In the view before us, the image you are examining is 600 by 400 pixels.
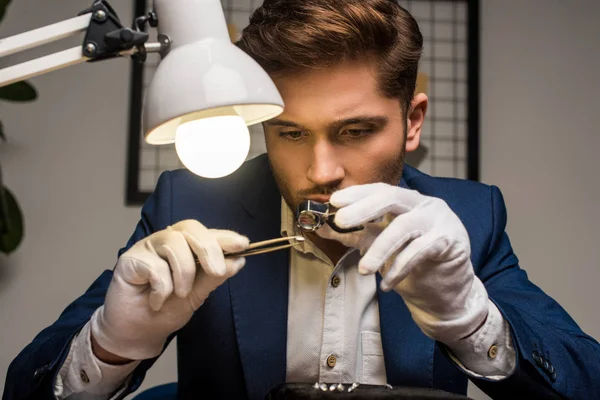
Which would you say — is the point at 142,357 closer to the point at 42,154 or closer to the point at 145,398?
the point at 145,398

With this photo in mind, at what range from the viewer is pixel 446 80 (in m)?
2.40

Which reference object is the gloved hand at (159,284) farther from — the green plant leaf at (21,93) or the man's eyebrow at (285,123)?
the green plant leaf at (21,93)

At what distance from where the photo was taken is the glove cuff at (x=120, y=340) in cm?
107

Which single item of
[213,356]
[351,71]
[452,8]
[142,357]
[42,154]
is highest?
[452,8]

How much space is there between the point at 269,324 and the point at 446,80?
141 centimetres

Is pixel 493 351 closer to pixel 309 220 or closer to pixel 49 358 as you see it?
pixel 309 220

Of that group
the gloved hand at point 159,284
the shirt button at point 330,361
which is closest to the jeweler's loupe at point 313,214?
→ the gloved hand at point 159,284

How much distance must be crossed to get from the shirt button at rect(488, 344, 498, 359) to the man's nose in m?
0.38

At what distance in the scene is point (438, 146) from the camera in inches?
93.7

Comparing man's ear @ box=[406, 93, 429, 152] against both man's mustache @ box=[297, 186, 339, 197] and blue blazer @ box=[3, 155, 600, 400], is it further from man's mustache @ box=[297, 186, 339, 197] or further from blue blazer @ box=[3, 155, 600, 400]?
man's mustache @ box=[297, 186, 339, 197]

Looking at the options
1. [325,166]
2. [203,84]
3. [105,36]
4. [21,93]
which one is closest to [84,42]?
[105,36]

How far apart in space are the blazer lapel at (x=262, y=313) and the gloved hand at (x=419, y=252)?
0.28 meters

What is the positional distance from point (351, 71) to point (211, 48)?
1.56ft

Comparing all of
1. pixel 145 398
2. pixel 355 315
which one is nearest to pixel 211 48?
pixel 355 315
